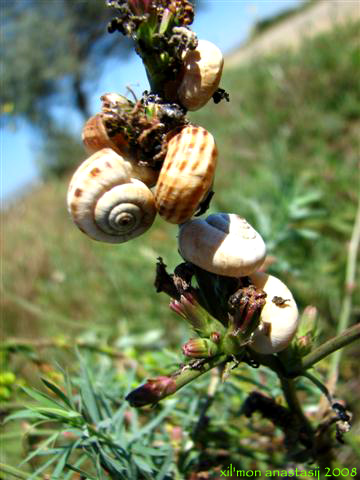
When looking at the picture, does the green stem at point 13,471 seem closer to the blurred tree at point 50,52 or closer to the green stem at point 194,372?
A: the green stem at point 194,372

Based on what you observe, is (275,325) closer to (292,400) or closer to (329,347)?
(329,347)

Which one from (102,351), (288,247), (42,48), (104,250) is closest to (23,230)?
(104,250)

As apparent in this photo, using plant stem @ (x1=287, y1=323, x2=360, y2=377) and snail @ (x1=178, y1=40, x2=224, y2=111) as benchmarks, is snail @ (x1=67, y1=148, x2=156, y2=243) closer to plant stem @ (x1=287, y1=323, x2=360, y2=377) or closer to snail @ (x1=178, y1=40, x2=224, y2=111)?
snail @ (x1=178, y1=40, x2=224, y2=111)

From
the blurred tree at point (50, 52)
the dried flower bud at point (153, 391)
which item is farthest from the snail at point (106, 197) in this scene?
the blurred tree at point (50, 52)

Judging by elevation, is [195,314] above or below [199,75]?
below

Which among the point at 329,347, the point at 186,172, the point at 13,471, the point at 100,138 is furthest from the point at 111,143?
the point at 13,471

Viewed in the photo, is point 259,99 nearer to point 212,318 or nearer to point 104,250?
point 104,250

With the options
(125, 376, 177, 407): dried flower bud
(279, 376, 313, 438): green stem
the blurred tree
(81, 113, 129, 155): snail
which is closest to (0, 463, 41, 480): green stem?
(125, 376, 177, 407): dried flower bud

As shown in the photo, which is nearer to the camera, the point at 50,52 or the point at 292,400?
the point at 292,400
